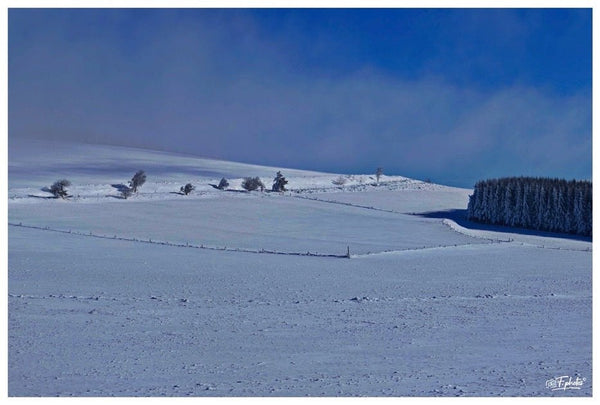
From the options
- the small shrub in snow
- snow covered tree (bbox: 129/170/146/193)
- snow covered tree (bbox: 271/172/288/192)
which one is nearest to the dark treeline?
snow covered tree (bbox: 271/172/288/192)

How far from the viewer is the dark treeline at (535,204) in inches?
1559

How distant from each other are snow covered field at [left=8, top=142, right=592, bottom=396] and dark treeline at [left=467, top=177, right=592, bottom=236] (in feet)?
18.0

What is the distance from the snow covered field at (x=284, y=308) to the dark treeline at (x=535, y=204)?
5.48 meters

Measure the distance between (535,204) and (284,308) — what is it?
30190mm

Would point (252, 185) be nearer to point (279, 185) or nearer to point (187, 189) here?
point (279, 185)

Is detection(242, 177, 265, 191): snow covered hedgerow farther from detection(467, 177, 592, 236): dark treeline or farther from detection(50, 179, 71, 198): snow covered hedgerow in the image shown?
detection(467, 177, 592, 236): dark treeline

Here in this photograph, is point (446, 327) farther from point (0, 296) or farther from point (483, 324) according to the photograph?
point (0, 296)

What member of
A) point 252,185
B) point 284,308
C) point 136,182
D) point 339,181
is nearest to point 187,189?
point 136,182

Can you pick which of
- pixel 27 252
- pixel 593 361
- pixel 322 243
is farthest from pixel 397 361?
pixel 322 243

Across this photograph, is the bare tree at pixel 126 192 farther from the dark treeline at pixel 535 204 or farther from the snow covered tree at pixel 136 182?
the dark treeline at pixel 535 204

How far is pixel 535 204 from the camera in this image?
135 ft

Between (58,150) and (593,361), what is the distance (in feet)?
220

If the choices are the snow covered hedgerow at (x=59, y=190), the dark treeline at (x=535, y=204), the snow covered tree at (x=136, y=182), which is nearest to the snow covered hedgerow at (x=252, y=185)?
the snow covered tree at (x=136, y=182)

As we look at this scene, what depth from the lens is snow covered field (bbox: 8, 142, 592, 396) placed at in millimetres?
9266
